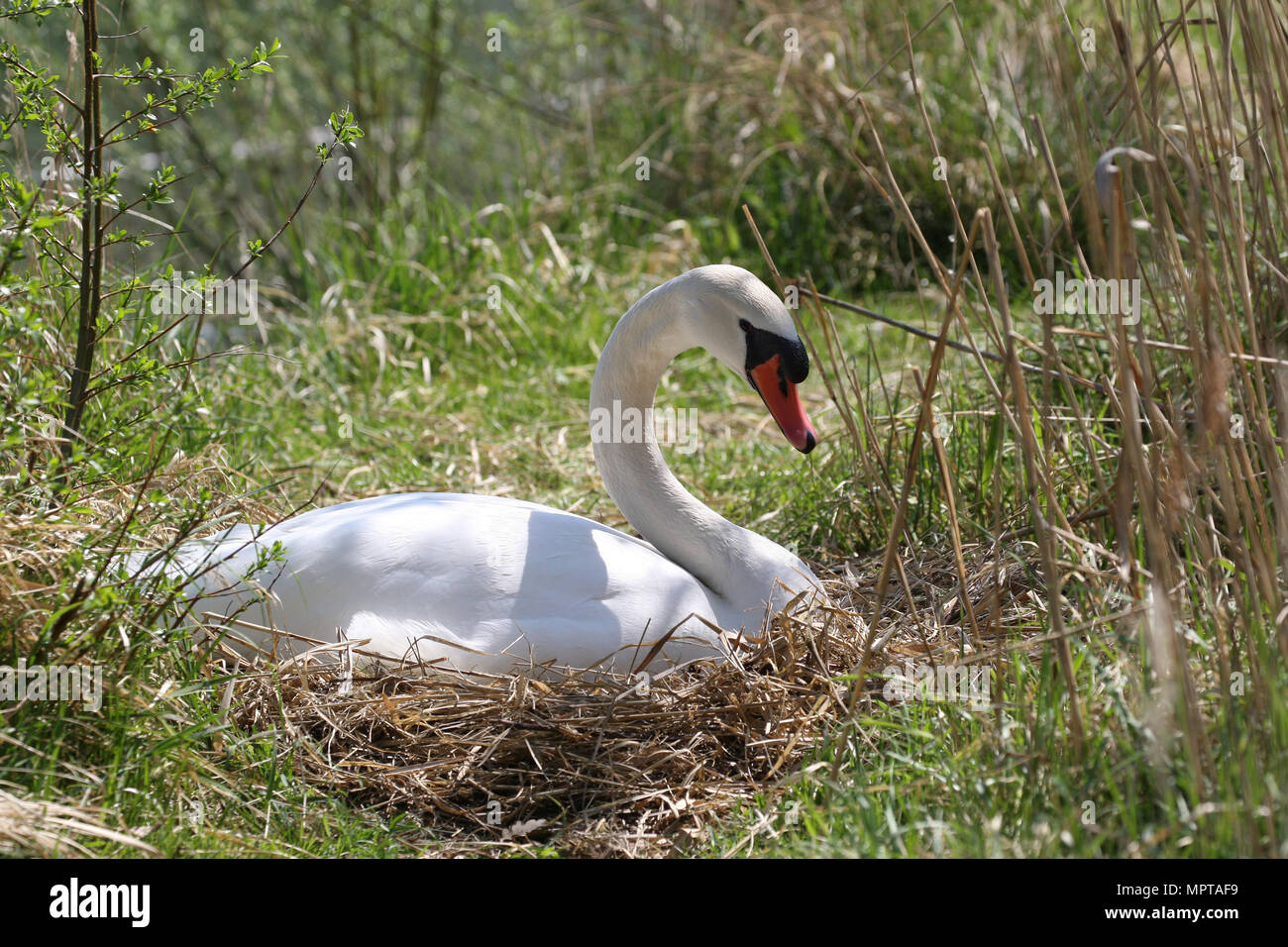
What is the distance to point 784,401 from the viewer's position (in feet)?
11.5

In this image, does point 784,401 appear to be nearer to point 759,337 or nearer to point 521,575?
point 759,337

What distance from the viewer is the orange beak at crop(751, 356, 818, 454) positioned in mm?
3492

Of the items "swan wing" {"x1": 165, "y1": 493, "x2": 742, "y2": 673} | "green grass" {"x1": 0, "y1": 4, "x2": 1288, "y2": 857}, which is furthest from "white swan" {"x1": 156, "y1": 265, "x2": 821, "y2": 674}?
"green grass" {"x1": 0, "y1": 4, "x2": 1288, "y2": 857}

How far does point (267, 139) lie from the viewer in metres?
11.0

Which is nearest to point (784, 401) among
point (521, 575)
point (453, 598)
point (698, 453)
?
point (521, 575)

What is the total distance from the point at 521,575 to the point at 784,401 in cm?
92

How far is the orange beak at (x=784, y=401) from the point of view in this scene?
3492mm

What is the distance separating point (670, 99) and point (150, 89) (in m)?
4.64

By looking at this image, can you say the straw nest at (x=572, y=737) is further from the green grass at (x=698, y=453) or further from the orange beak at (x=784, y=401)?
the orange beak at (x=784, y=401)

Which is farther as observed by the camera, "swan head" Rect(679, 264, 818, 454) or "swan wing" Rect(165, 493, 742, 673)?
"swan head" Rect(679, 264, 818, 454)

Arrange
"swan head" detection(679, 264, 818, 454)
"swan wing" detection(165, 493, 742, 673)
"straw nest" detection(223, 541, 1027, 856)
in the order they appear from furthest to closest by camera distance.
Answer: "swan head" detection(679, 264, 818, 454), "swan wing" detection(165, 493, 742, 673), "straw nest" detection(223, 541, 1027, 856)

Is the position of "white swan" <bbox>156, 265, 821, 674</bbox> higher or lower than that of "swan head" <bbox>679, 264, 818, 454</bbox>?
lower

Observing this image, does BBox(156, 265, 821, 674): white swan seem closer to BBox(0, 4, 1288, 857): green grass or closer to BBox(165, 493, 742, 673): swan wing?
BBox(165, 493, 742, 673): swan wing
